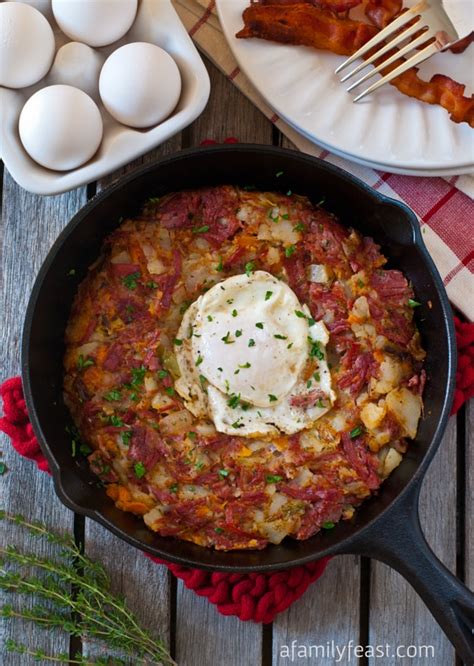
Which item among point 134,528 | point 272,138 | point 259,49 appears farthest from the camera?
point 272,138

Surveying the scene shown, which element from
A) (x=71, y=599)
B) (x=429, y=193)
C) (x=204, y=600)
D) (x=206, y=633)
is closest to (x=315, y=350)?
(x=429, y=193)

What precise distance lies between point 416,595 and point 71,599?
1.25 meters

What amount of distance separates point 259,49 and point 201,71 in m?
0.26

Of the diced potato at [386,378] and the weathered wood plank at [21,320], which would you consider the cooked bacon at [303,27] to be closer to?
the weathered wood plank at [21,320]

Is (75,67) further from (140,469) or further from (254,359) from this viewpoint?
(140,469)

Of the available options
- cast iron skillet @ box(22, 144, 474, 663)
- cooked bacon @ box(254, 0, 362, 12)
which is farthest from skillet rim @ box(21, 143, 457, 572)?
cooked bacon @ box(254, 0, 362, 12)

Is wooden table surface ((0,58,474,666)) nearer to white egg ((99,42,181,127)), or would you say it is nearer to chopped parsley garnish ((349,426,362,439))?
white egg ((99,42,181,127))

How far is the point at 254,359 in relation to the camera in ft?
8.46

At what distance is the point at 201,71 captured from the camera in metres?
2.60

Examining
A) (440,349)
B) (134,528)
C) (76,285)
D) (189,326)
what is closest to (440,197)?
(440,349)

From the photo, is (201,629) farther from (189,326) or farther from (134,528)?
(189,326)

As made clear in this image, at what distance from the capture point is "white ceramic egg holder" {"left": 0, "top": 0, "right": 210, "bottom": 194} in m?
2.56

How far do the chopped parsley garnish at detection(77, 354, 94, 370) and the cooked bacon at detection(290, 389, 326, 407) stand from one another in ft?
2.20

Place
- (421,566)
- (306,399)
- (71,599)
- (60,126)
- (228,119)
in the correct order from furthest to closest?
(228,119) < (71,599) < (306,399) < (60,126) < (421,566)
